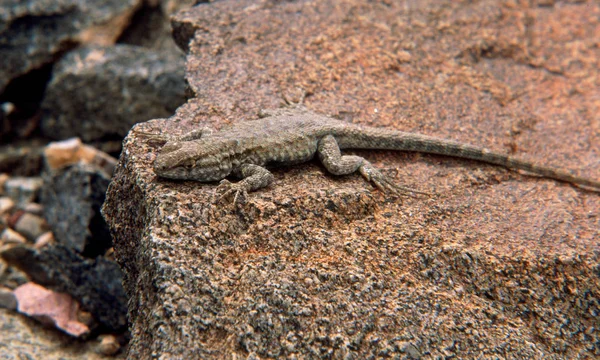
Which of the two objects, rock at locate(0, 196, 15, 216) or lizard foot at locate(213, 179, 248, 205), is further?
rock at locate(0, 196, 15, 216)

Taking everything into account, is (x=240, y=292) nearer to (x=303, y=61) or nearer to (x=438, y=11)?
(x=303, y=61)

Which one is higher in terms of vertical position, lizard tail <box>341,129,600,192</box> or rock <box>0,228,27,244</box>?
lizard tail <box>341,129,600,192</box>

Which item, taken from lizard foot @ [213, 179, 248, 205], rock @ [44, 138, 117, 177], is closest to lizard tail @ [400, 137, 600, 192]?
lizard foot @ [213, 179, 248, 205]

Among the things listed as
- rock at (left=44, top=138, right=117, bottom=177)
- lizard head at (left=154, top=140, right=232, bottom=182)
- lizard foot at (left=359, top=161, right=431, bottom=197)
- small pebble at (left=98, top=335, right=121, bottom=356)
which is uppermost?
lizard head at (left=154, top=140, right=232, bottom=182)

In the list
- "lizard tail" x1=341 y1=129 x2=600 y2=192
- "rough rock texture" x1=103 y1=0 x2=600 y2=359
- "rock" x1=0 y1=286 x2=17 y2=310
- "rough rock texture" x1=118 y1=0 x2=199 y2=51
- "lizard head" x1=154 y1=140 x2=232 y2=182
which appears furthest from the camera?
"rough rock texture" x1=118 y1=0 x2=199 y2=51

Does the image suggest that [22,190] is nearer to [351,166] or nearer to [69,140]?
[69,140]

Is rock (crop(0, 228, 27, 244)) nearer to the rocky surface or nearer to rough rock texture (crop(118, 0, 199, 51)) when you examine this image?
the rocky surface

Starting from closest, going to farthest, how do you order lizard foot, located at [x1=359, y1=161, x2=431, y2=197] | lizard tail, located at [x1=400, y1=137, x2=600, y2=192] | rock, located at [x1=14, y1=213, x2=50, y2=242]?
lizard foot, located at [x1=359, y1=161, x2=431, y2=197] → lizard tail, located at [x1=400, y1=137, x2=600, y2=192] → rock, located at [x1=14, y1=213, x2=50, y2=242]

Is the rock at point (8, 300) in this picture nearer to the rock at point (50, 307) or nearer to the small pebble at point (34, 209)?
the rock at point (50, 307)
